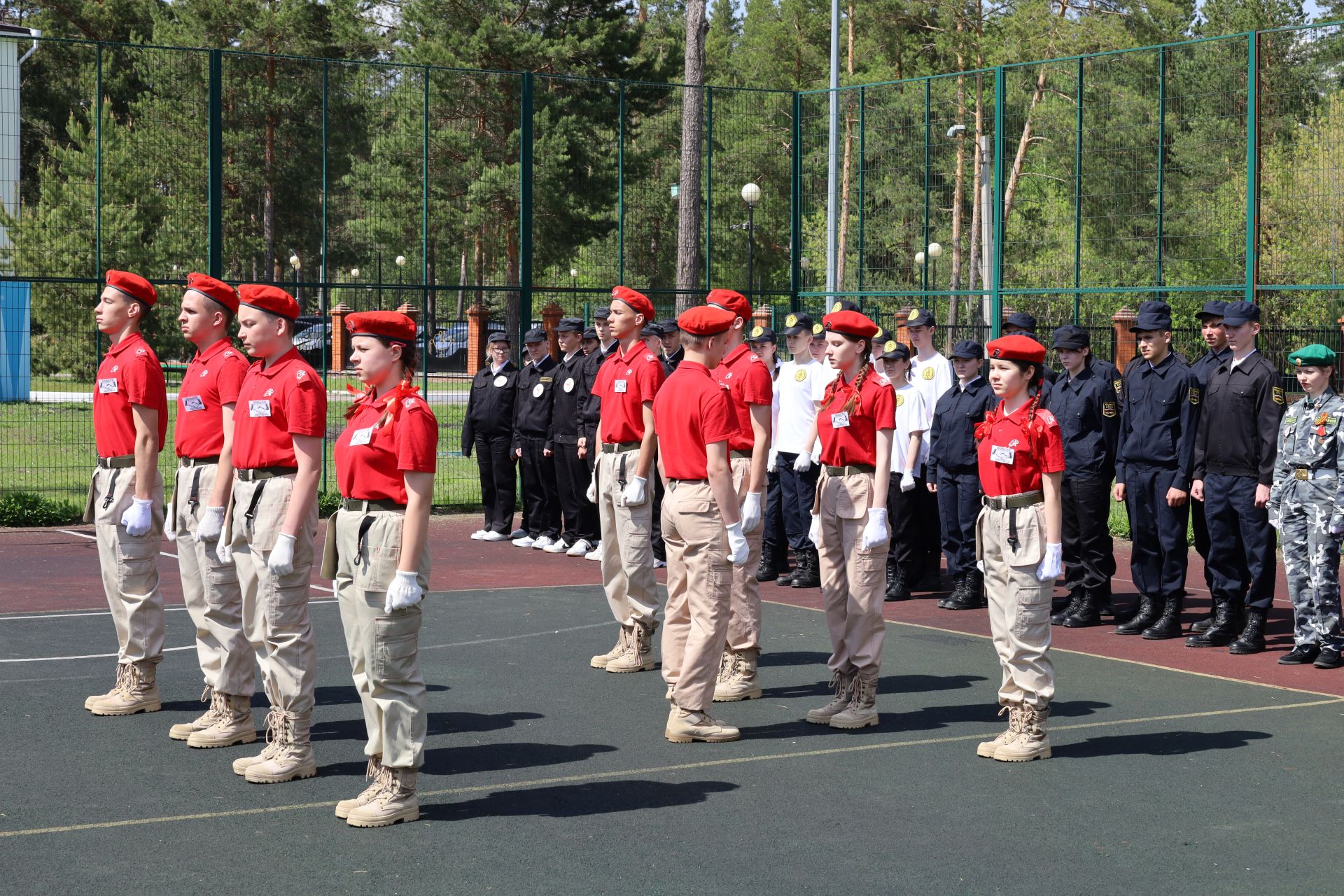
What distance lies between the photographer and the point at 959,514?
12227 mm

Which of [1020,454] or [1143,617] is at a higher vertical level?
[1020,454]

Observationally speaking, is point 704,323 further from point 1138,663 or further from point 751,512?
point 1138,663

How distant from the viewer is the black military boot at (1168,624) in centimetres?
1062

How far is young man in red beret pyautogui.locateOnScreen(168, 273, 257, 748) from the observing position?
24.5 ft

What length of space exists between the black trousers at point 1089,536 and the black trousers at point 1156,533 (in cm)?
25

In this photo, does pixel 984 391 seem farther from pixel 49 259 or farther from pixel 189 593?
pixel 49 259

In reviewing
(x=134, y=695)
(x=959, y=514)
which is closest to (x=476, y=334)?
(x=959, y=514)

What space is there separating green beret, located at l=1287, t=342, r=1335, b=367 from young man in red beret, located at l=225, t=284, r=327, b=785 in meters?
6.29

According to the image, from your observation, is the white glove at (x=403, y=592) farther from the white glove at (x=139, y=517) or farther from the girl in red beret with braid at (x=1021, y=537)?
the girl in red beret with braid at (x=1021, y=537)

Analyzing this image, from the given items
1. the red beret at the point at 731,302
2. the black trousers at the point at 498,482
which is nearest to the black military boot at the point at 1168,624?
the red beret at the point at 731,302

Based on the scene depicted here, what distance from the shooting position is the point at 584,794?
663 centimetres

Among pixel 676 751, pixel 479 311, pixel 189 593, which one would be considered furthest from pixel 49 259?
pixel 676 751

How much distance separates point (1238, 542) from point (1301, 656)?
0.98m

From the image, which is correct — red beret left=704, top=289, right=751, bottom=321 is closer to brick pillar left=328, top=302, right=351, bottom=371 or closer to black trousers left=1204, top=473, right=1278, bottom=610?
black trousers left=1204, top=473, right=1278, bottom=610
